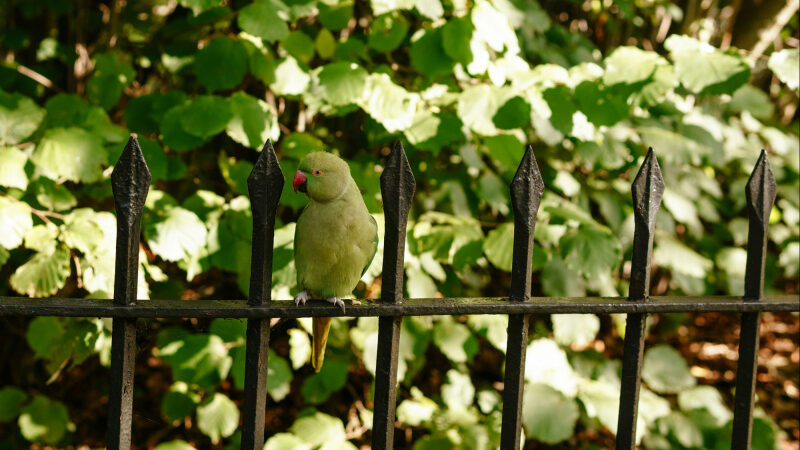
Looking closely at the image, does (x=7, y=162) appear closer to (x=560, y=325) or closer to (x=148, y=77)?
(x=148, y=77)

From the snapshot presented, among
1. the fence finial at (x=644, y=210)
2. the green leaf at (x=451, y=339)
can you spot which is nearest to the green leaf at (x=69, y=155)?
the green leaf at (x=451, y=339)

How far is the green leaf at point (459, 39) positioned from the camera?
91.1 inches

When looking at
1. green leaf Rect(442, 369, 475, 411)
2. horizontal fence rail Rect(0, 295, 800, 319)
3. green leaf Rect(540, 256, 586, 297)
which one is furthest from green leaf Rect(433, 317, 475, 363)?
horizontal fence rail Rect(0, 295, 800, 319)

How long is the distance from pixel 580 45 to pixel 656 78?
1.32m

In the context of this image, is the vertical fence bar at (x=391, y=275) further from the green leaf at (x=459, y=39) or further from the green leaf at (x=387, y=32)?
the green leaf at (x=387, y=32)

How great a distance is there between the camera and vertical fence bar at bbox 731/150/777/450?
64.2 inches

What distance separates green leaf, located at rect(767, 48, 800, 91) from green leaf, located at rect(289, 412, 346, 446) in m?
2.08

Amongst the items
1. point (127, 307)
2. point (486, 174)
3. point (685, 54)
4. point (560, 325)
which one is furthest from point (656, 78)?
point (127, 307)

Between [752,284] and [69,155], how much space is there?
2014 mm

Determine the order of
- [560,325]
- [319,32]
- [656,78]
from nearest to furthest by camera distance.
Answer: [656,78] < [560,325] < [319,32]

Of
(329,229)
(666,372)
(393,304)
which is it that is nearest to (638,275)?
(393,304)

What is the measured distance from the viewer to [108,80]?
8.71 ft

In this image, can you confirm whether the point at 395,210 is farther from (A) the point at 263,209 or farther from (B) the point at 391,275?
(A) the point at 263,209

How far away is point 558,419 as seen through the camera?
252cm
